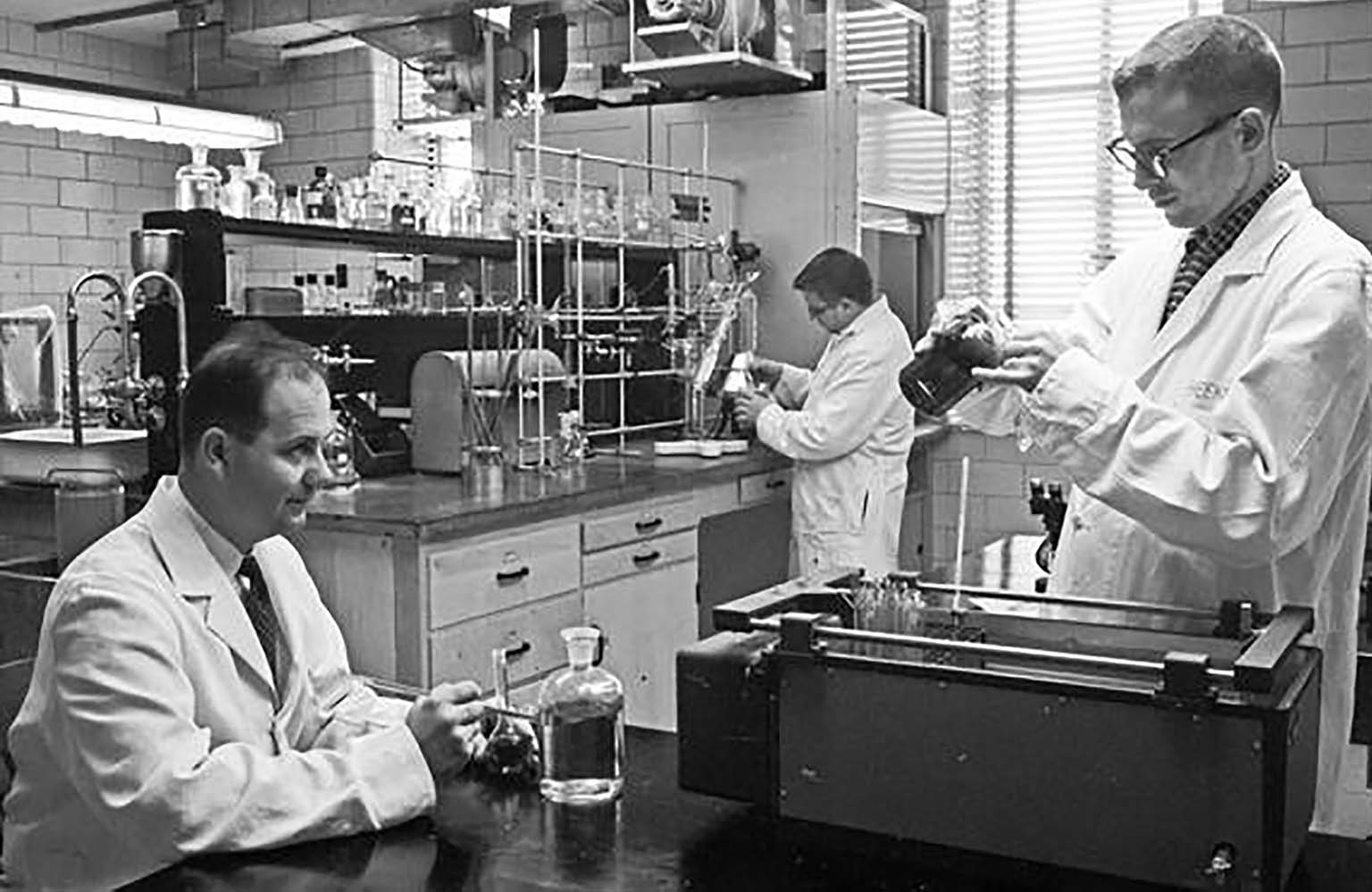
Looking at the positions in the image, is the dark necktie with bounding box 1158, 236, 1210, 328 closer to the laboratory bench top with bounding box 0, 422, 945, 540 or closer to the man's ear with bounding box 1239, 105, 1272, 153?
the man's ear with bounding box 1239, 105, 1272, 153

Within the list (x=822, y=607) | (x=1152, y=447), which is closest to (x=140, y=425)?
(x=822, y=607)

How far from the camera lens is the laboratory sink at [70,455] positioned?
3549 mm

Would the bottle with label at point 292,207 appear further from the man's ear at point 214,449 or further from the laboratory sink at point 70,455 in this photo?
the man's ear at point 214,449

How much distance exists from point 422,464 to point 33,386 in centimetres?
118

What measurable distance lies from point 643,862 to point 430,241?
9.44 feet

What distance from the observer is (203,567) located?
1648 millimetres

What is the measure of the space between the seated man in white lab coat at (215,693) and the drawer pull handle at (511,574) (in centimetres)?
146

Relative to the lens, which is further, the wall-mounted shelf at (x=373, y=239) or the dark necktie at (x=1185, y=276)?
the wall-mounted shelf at (x=373, y=239)

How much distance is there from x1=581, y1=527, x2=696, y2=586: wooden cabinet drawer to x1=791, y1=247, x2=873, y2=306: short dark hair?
33.3 inches

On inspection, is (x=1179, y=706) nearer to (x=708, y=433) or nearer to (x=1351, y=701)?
(x=1351, y=701)

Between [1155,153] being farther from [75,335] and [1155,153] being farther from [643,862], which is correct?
[75,335]

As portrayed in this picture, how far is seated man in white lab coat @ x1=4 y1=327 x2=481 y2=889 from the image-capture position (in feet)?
4.73

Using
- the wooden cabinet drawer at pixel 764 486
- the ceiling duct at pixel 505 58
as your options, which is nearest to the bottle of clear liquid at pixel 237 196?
the wooden cabinet drawer at pixel 764 486

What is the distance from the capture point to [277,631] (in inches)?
69.2
